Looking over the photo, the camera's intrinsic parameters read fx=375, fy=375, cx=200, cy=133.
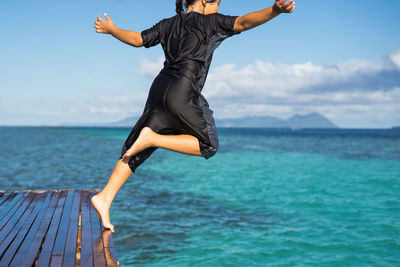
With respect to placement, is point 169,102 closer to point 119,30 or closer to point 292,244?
point 119,30

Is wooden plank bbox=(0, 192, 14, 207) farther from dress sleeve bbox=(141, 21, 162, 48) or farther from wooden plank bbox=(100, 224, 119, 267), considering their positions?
dress sleeve bbox=(141, 21, 162, 48)

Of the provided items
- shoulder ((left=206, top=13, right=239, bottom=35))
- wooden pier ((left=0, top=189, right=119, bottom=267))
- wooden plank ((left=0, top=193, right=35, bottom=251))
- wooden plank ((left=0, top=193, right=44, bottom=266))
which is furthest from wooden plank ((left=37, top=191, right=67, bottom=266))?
→ shoulder ((left=206, top=13, right=239, bottom=35))

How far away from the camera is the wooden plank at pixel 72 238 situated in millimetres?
3045

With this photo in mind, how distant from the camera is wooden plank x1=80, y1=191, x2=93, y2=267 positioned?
3.05m

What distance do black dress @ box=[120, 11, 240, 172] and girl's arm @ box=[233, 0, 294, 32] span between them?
4.0 inches

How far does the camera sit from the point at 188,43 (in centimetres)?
369

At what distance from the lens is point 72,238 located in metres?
3.63

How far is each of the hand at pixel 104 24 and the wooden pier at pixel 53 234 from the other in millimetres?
2150

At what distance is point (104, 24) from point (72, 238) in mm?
2243

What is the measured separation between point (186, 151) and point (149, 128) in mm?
439

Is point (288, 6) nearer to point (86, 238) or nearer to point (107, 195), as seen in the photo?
point (107, 195)

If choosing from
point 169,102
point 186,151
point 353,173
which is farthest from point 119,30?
point 353,173

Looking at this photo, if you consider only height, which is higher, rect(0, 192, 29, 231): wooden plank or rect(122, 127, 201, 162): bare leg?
rect(122, 127, 201, 162): bare leg

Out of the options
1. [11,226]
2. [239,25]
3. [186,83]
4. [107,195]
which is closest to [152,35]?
[186,83]
